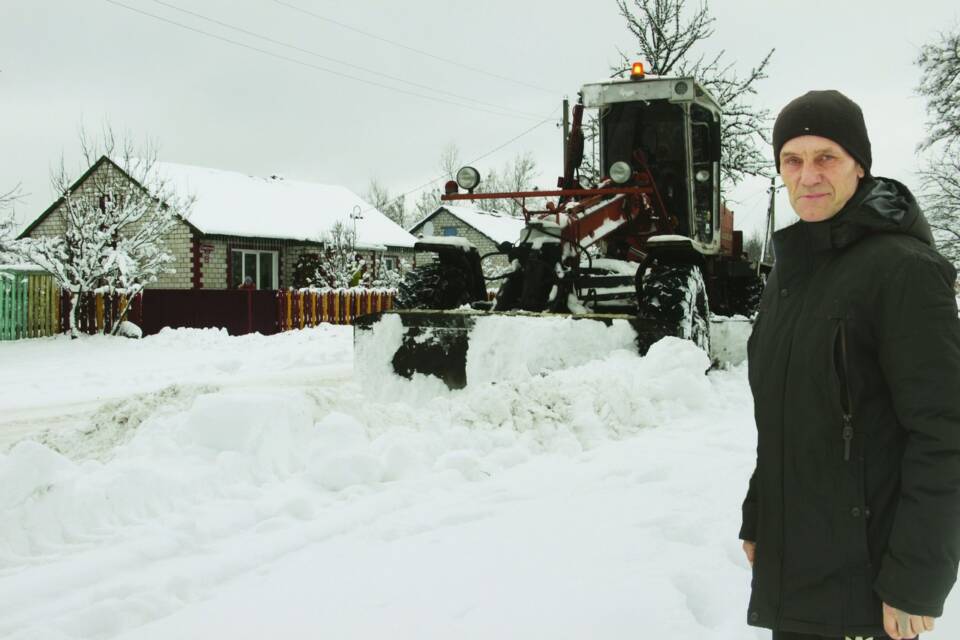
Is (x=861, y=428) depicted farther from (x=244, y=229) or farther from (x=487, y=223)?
(x=487, y=223)

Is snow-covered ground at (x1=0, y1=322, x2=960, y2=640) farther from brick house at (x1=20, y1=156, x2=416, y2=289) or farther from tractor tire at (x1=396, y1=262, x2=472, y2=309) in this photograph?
brick house at (x1=20, y1=156, x2=416, y2=289)

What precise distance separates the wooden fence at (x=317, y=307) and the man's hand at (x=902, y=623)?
54.3ft

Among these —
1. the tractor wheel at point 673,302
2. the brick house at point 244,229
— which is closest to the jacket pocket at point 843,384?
the tractor wheel at point 673,302

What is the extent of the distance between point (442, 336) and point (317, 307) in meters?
12.2

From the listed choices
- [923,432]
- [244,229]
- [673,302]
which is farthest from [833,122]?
[244,229]

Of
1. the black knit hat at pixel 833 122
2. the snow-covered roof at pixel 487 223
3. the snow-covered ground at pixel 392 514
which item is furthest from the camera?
the snow-covered roof at pixel 487 223

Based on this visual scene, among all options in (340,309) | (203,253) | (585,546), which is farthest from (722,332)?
(203,253)

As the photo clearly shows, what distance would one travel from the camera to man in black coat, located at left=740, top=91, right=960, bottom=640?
152cm

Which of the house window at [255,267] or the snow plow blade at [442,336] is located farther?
the house window at [255,267]

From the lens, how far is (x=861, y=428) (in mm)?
1613

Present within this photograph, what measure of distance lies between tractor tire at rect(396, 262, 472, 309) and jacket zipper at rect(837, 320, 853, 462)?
22.5 ft

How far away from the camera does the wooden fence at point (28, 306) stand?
1564 cm

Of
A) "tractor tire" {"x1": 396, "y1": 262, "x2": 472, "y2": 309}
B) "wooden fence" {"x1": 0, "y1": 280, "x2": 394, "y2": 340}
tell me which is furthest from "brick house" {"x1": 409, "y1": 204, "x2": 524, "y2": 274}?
"tractor tire" {"x1": 396, "y1": 262, "x2": 472, "y2": 309}

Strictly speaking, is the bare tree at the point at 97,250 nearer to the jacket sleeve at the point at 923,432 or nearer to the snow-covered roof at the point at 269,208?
the snow-covered roof at the point at 269,208
